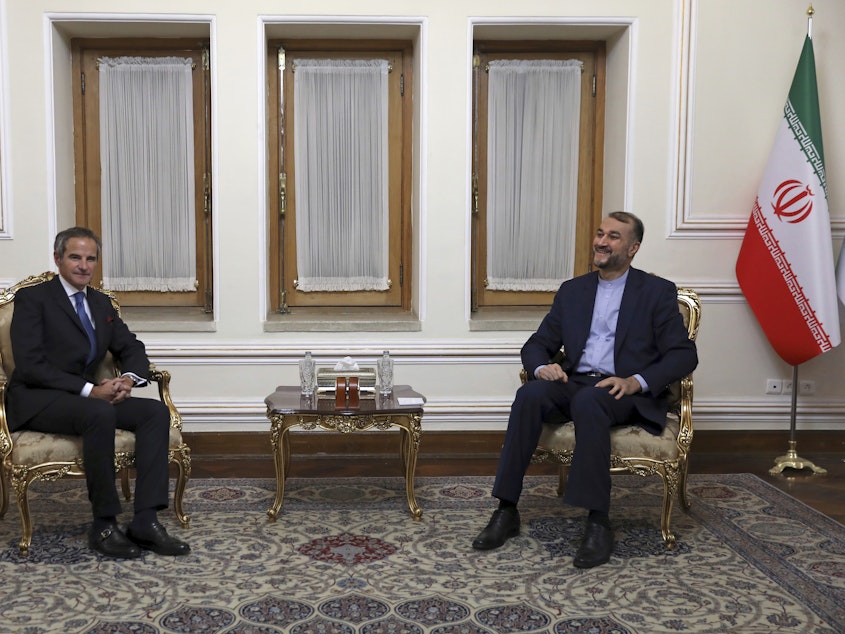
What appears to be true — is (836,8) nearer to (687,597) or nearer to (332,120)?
(332,120)

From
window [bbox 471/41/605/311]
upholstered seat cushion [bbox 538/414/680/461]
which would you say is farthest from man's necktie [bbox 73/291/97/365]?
window [bbox 471/41/605/311]

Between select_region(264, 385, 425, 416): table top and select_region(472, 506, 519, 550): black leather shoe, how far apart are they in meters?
0.57

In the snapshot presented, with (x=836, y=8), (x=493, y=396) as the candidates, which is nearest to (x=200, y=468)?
(x=493, y=396)

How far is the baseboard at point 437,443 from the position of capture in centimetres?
497

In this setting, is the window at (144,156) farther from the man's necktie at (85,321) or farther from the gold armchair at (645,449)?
the gold armchair at (645,449)

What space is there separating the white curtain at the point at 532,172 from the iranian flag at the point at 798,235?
44.2 inches

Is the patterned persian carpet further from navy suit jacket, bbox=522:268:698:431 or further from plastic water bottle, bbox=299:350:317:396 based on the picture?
navy suit jacket, bbox=522:268:698:431

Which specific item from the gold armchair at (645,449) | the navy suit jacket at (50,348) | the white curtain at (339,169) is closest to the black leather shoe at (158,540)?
the navy suit jacket at (50,348)

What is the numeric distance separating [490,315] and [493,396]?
54 cm

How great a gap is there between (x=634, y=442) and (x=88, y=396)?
7.09 ft

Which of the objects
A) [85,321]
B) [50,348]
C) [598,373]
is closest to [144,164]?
[85,321]

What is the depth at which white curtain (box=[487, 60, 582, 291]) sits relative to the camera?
527 cm

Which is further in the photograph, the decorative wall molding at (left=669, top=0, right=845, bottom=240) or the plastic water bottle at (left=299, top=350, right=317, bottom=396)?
the decorative wall molding at (left=669, top=0, right=845, bottom=240)

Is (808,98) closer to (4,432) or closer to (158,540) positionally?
(158,540)
